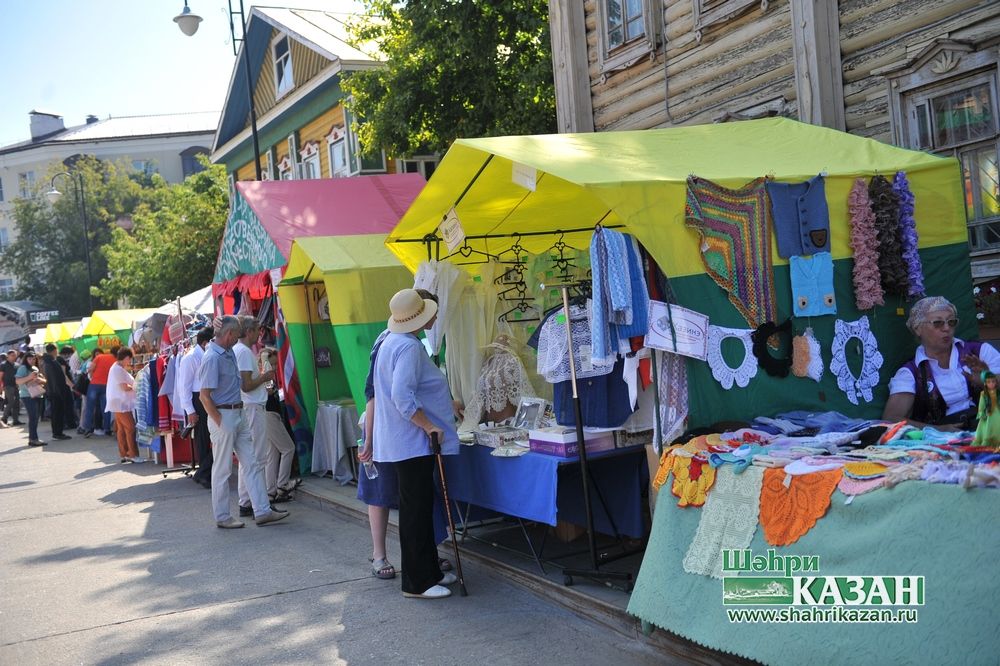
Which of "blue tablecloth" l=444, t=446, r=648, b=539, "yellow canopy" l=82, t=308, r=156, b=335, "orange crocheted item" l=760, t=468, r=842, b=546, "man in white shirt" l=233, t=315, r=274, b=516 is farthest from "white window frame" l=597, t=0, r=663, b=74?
"yellow canopy" l=82, t=308, r=156, b=335

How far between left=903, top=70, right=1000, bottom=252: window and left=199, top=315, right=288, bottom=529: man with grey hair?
6297 millimetres

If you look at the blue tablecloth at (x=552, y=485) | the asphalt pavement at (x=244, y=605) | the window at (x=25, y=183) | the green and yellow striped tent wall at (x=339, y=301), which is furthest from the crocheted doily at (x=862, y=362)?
the window at (x=25, y=183)

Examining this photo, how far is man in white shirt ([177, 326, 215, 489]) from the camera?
10.1 meters

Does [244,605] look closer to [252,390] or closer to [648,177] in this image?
[252,390]

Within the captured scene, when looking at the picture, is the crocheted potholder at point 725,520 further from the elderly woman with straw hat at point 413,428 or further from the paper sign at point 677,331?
the elderly woman with straw hat at point 413,428

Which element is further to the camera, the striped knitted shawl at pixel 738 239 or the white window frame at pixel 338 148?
the white window frame at pixel 338 148

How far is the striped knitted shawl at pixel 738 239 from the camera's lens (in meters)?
5.59

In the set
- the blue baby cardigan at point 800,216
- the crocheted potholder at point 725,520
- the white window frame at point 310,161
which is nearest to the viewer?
the crocheted potholder at point 725,520

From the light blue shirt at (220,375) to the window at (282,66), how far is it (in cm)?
1669

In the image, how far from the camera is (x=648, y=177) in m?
A: 5.52

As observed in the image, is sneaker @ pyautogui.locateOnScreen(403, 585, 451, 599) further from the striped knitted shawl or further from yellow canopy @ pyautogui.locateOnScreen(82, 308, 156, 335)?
yellow canopy @ pyautogui.locateOnScreen(82, 308, 156, 335)

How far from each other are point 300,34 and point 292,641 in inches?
756

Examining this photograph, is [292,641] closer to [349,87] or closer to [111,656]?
[111,656]

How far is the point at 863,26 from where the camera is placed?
833cm
